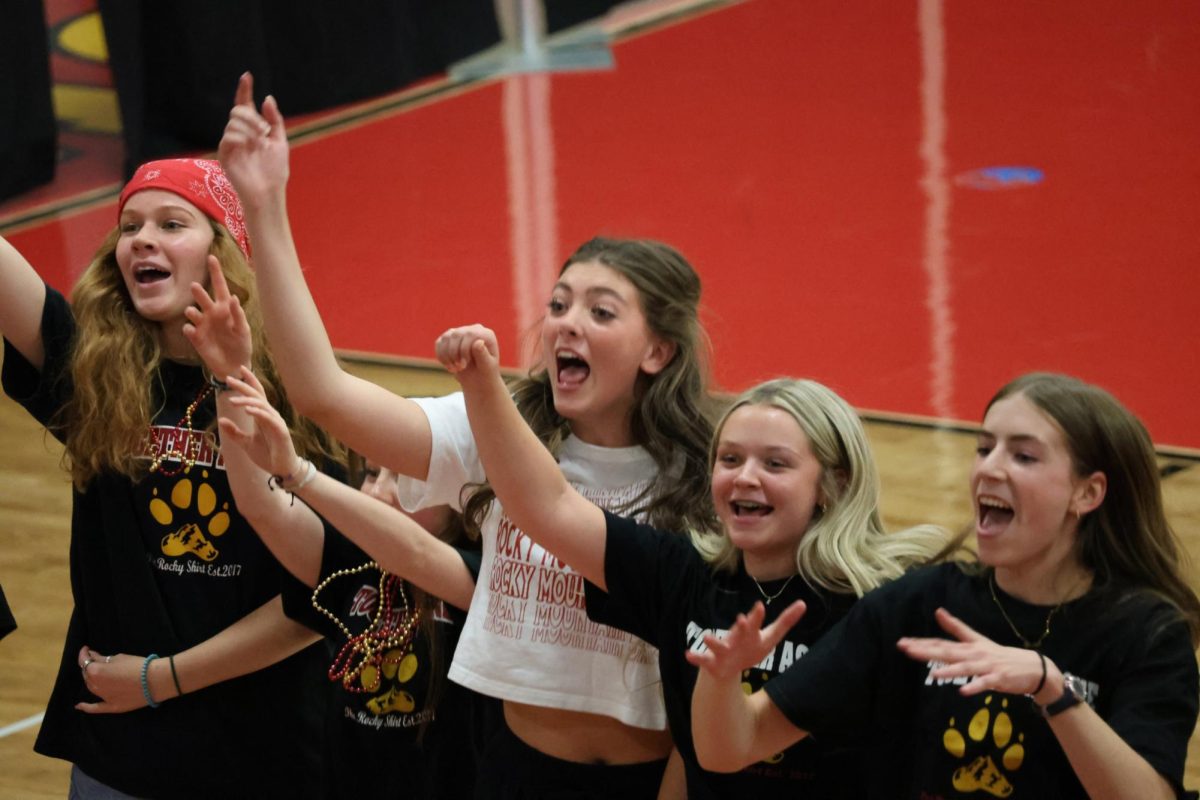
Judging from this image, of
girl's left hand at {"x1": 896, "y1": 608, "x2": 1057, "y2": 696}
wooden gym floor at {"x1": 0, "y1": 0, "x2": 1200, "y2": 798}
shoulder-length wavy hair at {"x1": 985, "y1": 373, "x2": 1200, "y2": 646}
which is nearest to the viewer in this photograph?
girl's left hand at {"x1": 896, "y1": 608, "x2": 1057, "y2": 696}

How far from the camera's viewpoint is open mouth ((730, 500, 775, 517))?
8.61ft

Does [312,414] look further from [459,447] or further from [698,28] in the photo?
[698,28]

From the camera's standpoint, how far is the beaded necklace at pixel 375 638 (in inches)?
118

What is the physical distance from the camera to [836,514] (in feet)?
8.69

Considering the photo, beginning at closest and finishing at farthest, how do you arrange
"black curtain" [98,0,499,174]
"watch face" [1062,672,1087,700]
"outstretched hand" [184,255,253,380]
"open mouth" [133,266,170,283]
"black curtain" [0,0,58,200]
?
"watch face" [1062,672,1087,700] → "outstretched hand" [184,255,253,380] → "open mouth" [133,266,170,283] → "black curtain" [0,0,58,200] → "black curtain" [98,0,499,174]

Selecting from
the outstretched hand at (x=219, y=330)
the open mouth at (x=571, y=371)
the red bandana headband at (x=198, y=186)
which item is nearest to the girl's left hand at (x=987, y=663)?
the open mouth at (x=571, y=371)

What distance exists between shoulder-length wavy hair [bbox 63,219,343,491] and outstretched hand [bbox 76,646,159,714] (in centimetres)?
31

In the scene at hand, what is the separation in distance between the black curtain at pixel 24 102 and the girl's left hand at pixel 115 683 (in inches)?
224

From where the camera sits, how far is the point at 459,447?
9.01 ft

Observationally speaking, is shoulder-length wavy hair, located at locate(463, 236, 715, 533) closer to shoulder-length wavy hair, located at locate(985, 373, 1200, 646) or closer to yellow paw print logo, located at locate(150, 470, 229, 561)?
yellow paw print logo, located at locate(150, 470, 229, 561)

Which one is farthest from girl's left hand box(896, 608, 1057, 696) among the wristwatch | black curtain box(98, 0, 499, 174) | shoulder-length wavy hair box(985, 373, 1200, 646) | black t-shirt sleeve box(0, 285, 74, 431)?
black curtain box(98, 0, 499, 174)

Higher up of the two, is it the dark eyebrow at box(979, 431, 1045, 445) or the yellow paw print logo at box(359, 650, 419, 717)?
the dark eyebrow at box(979, 431, 1045, 445)

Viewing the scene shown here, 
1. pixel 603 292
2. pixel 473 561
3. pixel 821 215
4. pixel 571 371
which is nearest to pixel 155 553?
pixel 473 561

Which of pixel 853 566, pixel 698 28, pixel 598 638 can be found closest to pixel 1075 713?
pixel 853 566
